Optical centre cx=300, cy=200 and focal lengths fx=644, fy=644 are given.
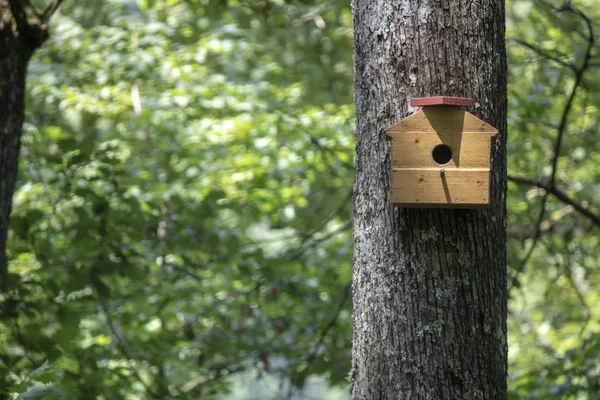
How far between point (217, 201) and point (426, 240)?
255cm

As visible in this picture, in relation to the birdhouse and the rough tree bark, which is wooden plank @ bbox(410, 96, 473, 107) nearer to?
the birdhouse

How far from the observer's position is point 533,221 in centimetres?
438

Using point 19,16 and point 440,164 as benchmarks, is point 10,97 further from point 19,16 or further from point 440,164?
point 440,164

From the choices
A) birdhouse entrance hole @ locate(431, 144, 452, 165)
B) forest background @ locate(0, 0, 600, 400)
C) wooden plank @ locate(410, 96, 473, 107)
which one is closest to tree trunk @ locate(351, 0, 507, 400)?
wooden plank @ locate(410, 96, 473, 107)

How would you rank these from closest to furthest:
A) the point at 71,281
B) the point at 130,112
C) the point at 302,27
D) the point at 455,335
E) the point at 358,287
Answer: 1. the point at 455,335
2. the point at 358,287
3. the point at 71,281
4. the point at 130,112
5. the point at 302,27

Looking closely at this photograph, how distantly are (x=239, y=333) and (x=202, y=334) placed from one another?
0.89ft

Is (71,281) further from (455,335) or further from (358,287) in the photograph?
(455,335)

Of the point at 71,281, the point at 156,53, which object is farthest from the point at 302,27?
the point at 71,281

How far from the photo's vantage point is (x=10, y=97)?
8.86 feet

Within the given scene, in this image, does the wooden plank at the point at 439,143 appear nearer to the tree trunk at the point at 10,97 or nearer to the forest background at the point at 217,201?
the forest background at the point at 217,201

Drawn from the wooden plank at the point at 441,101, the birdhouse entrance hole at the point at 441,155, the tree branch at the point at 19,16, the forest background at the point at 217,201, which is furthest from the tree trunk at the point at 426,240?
the tree branch at the point at 19,16

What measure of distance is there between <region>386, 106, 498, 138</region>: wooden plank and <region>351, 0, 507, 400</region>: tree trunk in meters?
0.04

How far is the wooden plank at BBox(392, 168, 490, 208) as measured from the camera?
1.69 m

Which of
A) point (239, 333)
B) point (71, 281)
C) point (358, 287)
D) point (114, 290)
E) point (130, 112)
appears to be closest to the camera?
Answer: point (358, 287)
